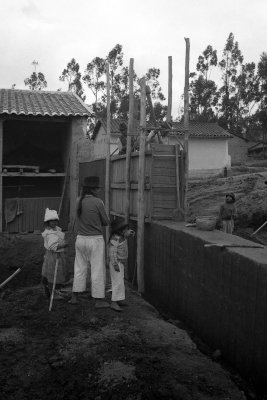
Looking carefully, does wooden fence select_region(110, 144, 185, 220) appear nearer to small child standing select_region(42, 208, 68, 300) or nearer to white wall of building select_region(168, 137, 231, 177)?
small child standing select_region(42, 208, 68, 300)

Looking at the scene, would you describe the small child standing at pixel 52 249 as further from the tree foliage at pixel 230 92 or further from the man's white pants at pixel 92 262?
the tree foliage at pixel 230 92

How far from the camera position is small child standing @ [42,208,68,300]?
23.7 ft

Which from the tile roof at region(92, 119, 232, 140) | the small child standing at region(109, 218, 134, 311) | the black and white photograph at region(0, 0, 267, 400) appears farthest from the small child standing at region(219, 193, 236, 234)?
the tile roof at region(92, 119, 232, 140)

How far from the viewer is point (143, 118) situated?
815 cm

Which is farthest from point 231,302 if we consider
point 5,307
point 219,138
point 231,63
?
point 231,63

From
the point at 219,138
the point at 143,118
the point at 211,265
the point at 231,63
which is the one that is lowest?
the point at 211,265

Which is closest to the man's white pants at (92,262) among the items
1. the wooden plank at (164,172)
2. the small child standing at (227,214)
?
the wooden plank at (164,172)

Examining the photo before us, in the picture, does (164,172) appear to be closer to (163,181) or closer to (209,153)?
(163,181)

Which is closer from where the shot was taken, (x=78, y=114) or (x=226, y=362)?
(x=226, y=362)

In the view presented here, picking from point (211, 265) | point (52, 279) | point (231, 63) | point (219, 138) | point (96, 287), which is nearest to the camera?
point (211, 265)

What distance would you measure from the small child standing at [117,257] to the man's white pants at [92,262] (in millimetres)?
146

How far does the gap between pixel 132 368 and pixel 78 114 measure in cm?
968

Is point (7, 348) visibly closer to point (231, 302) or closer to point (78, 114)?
point (231, 302)

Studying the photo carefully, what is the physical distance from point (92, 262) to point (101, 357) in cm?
182
